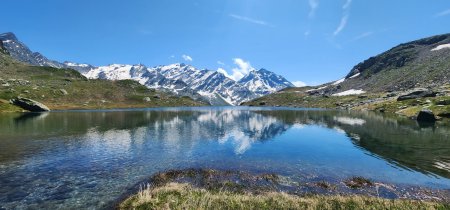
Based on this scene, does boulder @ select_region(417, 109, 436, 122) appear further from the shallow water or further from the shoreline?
the shoreline

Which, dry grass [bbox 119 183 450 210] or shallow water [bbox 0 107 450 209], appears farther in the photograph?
shallow water [bbox 0 107 450 209]

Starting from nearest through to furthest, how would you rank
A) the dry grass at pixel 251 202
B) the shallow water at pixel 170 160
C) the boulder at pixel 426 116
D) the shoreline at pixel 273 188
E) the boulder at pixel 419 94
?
1. the dry grass at pixel 251 202
2. the shoreline at pixel 273 188
3. the shallow water at pixel 170 160
4. the boulder at pixel 426 116
5. the boulder at pixel 419 94

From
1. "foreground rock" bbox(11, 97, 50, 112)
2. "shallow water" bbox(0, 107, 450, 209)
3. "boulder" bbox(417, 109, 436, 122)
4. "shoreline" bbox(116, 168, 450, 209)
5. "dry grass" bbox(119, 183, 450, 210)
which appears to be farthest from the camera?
"foreground rock" bbox(11, 97, 50, 112)

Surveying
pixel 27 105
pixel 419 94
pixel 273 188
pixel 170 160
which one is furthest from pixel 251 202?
pixel 419 94

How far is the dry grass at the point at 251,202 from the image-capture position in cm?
2607

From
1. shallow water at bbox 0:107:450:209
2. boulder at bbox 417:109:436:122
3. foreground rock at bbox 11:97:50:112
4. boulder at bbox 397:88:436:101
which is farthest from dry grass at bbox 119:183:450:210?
foreground rock at bbox 11:97:50:112

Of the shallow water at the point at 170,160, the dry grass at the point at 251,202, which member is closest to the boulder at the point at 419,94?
the shallow water at the point at 170,160

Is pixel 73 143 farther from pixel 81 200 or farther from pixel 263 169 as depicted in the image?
pixel 263 169

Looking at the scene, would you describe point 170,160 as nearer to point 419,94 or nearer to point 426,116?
point 426,116

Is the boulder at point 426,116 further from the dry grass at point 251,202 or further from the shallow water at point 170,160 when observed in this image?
the dry grass at point 251,202

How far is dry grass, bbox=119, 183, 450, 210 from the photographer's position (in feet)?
85.5

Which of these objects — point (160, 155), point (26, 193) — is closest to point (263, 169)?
point (160, 155)

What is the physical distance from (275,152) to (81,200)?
3716 cm

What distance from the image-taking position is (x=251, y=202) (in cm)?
2709
